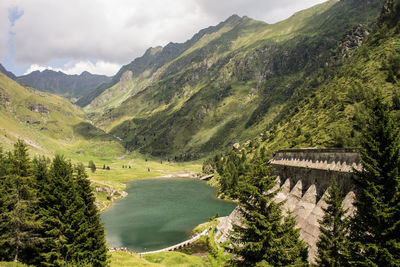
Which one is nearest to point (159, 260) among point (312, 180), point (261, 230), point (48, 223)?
point (48, 223)

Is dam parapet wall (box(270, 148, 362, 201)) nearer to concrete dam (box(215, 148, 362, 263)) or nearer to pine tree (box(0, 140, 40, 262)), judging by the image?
concrete dam (box(215, 148, 362, 263))

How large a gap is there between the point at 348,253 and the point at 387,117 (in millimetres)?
10852

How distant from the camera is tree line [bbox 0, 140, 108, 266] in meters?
29.0

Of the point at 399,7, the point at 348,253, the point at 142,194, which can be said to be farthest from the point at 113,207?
the point at 399,7

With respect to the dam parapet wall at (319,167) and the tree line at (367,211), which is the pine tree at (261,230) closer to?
the tree line at (367,211)

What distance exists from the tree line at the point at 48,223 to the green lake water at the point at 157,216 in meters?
39.8

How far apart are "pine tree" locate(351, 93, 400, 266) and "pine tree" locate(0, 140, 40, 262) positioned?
3347 cm

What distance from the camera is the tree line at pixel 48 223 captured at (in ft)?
95.1

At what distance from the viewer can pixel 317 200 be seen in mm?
36344

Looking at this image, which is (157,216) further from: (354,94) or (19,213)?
(354,94)

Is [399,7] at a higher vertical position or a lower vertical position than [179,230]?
higher

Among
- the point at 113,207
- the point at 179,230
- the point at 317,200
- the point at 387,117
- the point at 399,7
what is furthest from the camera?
the point at 399,7

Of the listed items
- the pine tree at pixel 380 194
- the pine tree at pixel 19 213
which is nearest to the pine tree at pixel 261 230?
the pine tree at pixel 380 194

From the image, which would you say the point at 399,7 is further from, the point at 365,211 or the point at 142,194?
the point at 142,194
